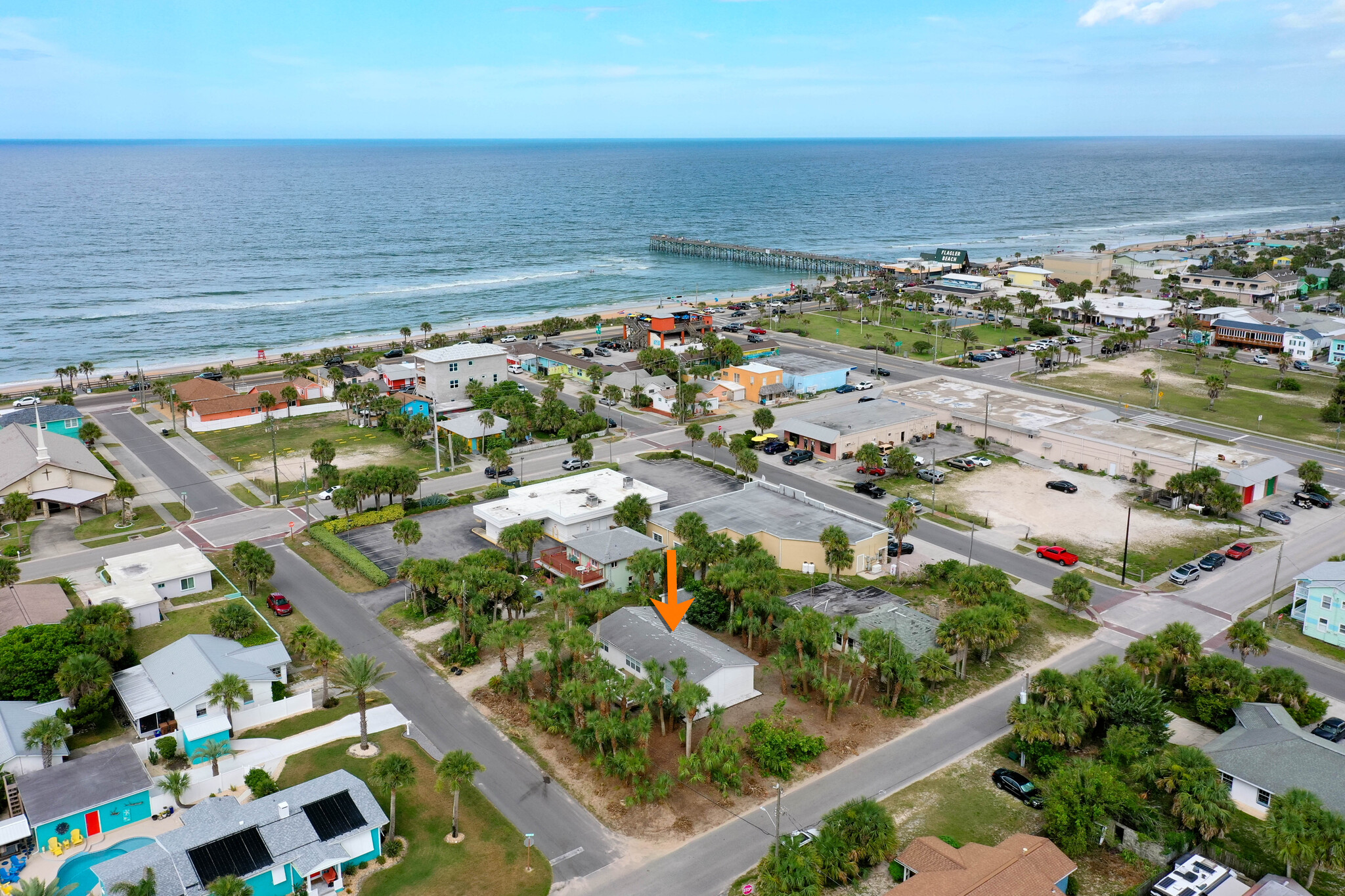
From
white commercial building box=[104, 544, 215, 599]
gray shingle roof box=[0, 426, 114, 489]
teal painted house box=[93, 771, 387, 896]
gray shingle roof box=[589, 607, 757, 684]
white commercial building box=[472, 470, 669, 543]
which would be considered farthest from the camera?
gray shingle roof box=[0, 426, 114, 489]

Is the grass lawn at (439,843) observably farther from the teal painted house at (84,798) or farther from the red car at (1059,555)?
the red car at (1059,555)

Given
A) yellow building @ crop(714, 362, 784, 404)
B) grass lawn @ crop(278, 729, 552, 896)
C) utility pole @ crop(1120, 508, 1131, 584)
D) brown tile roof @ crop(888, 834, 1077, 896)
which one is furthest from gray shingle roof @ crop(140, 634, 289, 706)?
yellow building @ crop(714, 362, 784, 404)

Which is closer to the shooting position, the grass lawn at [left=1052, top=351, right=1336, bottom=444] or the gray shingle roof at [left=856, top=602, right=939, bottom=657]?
the gray shingle roof at [left=856, top=602, right=939, bottom=657]

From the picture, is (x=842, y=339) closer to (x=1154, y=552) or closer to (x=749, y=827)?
(x=1154, y=552)

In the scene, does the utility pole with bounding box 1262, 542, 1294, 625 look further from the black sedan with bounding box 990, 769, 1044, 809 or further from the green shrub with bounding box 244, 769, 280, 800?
the green shrub with bounding box 244, 769, 280, 800

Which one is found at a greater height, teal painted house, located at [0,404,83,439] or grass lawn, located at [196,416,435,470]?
teal painted house, located at [0,404,83,439]

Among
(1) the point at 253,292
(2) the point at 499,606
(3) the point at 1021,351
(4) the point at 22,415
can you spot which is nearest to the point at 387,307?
(1) the point at 253,292
